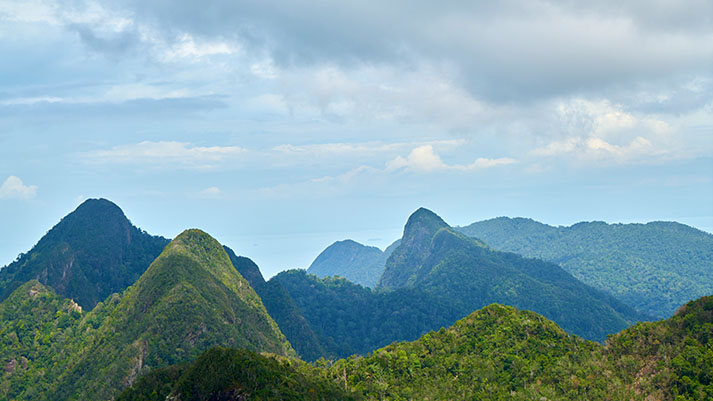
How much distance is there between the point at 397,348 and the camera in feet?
289

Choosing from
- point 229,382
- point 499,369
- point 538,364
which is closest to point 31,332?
point 229,382

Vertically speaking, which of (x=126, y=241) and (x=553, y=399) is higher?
(x=126, y=241)

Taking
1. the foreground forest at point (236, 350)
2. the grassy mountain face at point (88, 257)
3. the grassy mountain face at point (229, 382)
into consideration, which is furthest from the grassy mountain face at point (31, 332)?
the grassy mountain face at point (229, 382)

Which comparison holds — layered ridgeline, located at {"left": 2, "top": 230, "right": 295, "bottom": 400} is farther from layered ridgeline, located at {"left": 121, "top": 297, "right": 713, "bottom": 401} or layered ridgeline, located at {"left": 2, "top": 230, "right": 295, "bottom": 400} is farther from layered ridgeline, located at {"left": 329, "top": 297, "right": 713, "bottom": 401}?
layered ridgeline, located at {"left": 329, "top": 297, "right": 713, "bottom": 401}

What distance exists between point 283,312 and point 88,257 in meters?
57.1

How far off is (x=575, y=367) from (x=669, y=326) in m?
12.1

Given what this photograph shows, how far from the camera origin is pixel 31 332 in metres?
119

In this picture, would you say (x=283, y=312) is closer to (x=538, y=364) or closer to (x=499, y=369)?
(x=499, y=369)

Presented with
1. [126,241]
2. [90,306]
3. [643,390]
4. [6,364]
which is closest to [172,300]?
[6,364]

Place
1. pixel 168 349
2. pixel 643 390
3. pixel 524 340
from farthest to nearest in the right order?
1. pixel 168 349
2. pixel 524 340
3. pixel 643 390

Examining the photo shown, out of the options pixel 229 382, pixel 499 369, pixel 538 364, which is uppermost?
pixel 229 382

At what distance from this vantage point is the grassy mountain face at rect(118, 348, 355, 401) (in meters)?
59.1

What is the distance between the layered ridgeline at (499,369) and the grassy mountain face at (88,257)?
9349 cm

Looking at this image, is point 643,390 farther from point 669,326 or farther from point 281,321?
point 281,321
